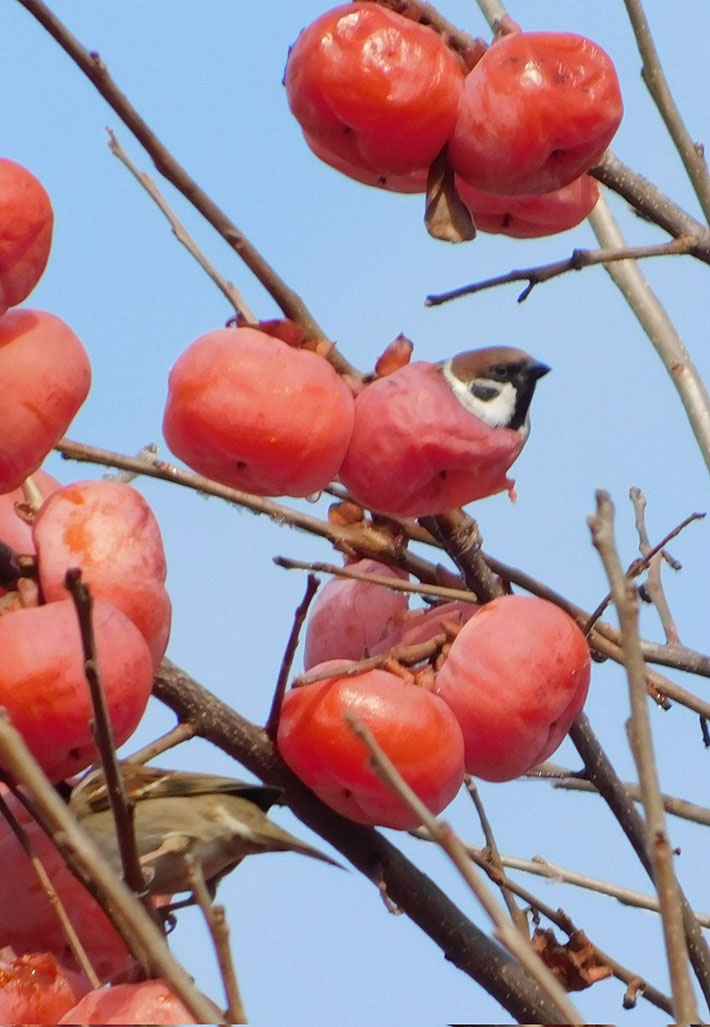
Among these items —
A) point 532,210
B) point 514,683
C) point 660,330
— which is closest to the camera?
point 514,683

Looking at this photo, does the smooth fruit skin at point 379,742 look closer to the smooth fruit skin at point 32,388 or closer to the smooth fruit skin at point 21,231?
the smooth fruit skin at point 32,388

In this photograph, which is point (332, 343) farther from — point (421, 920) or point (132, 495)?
point (421, 920)

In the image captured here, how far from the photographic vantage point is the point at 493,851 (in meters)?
1.93

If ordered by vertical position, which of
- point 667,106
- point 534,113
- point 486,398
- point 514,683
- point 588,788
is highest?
point 534,113

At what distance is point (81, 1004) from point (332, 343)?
0.71 m

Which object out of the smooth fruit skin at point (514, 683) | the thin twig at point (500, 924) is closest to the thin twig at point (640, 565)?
the smooth fruit skin at point (514, 683)

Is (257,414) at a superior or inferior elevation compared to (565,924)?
superior

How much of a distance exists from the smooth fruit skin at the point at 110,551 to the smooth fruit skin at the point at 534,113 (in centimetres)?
51

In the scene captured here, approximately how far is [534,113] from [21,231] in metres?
0.53

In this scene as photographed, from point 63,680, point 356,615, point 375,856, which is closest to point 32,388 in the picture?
point 63,680

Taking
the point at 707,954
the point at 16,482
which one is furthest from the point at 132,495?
the point at 707,954

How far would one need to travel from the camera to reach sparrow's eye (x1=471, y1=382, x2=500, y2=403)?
1.59 meters

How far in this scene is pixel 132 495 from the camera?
1486 millimetres

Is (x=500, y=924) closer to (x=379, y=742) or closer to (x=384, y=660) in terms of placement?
(x=379, y=742)
